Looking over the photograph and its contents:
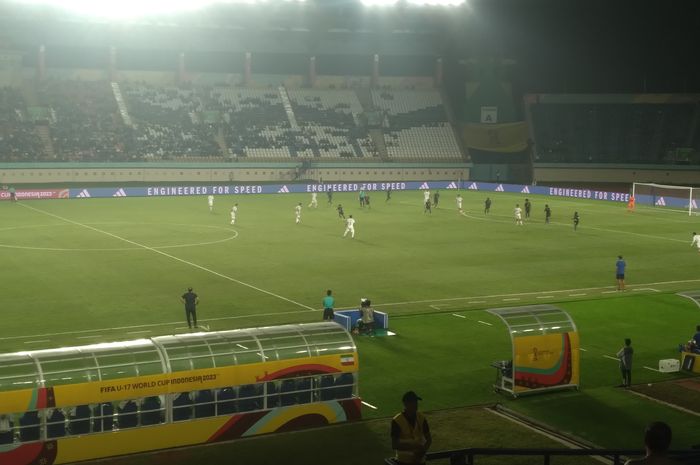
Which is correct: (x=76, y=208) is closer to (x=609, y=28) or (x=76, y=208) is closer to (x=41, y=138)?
Result: (x=41, y=138)

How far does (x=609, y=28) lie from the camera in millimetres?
98562

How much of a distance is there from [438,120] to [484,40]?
1190cm

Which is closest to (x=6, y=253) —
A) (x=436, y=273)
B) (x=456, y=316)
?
(x=436, y=273)

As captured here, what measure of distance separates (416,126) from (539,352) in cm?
9248

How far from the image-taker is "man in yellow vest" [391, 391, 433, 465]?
12.5 meters

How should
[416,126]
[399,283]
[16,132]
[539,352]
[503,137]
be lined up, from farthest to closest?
[416,126] → [503,137] → [16,132] → [399,283] → [539,352]

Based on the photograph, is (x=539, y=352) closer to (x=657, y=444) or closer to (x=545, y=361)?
(x=545, y=361)

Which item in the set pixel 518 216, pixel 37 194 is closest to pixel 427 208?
pixel 518 216

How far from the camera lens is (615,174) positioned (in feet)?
342

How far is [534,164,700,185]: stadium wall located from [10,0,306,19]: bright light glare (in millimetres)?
35934

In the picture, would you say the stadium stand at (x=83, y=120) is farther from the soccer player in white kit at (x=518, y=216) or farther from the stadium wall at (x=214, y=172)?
the soccer player in white kit at (x=518, y=216)

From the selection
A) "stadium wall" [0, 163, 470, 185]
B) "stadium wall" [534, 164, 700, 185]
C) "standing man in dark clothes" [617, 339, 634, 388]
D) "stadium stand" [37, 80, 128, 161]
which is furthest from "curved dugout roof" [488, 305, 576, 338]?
"stadium wall" [534, 164, 700, 185]

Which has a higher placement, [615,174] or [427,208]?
[615,174]

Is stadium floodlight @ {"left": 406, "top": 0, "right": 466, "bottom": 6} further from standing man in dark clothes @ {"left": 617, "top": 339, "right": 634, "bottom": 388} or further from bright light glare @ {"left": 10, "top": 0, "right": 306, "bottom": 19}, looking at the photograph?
standing man in dark clothes @ {"left": 617, "top": 339, "right": 634, "bottom": 388}
